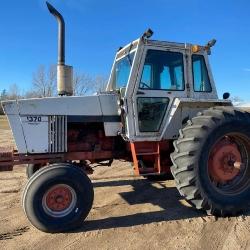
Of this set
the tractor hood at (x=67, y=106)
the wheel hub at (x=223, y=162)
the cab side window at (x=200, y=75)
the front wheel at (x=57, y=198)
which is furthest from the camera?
the cab side window at (x=200, y=75)

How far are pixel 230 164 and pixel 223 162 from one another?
133 millimetres

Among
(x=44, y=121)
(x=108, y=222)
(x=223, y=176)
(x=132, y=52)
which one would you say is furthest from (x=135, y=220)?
(x=132, y=52)

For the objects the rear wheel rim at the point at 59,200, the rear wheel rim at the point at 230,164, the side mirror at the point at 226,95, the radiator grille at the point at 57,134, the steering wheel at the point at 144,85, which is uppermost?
the steering wheel at the point at 144,85

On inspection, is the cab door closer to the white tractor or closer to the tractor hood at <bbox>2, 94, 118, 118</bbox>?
the white tractor

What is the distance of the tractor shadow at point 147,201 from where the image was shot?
6.35 m

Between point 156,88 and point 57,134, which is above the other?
point 156,88

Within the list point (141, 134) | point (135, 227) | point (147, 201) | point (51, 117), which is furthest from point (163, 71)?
point (135, 227)

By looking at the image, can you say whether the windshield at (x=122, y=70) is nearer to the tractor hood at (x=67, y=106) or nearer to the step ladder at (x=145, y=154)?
the tractor hood at (x=67, y=106)

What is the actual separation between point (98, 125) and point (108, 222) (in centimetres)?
175

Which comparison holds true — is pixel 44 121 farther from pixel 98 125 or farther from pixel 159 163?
pixel 159 163

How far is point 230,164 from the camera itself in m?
7.01

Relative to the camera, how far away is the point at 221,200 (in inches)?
261

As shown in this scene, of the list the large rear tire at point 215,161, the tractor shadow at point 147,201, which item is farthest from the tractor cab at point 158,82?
the tractor shadow at point 147,201

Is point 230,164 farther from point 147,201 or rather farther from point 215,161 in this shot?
point 147,201
